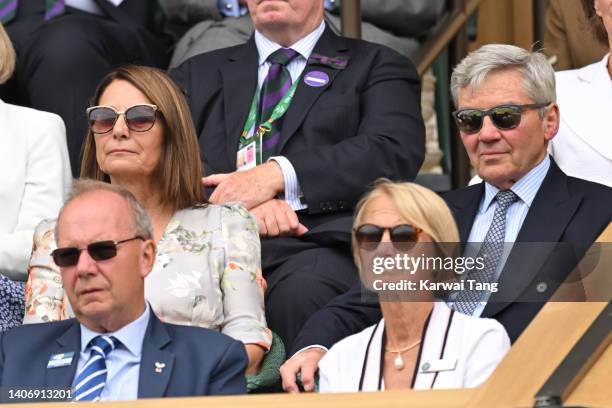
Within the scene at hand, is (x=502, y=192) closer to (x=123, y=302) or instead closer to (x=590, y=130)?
(x=590, y=130)

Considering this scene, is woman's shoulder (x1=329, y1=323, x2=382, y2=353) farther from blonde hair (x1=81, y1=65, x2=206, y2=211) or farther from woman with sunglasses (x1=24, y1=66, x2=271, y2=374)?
blonde hair (x1=81, y1=65, x2=206, y2=211)

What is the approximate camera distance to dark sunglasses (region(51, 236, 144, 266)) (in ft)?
13.8

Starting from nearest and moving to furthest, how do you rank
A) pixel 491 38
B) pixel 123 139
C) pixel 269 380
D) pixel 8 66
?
pixel 269 380, pixel 123 139, pixel 8 66, pixel 491 38

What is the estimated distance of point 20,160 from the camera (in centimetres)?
550

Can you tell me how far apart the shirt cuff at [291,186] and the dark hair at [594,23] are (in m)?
1.24

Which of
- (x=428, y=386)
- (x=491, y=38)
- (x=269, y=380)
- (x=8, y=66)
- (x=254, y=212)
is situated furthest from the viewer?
(x=491, y=38)

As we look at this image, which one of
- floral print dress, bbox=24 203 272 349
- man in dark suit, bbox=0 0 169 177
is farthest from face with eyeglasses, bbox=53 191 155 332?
man in dark suit, bbox=0 0 169 177

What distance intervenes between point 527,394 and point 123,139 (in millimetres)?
1762

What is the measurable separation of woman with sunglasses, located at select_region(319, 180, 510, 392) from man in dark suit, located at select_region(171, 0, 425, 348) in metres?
0.81

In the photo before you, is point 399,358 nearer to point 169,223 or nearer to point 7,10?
point 169,223

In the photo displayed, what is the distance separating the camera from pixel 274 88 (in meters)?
5.74

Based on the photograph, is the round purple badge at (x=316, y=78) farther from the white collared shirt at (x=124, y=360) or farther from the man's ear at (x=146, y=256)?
the white collared shirt at (x=124, y=360)

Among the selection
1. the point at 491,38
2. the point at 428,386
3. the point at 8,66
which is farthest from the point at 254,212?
the point at 491,38

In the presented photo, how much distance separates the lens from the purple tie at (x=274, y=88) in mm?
5617
